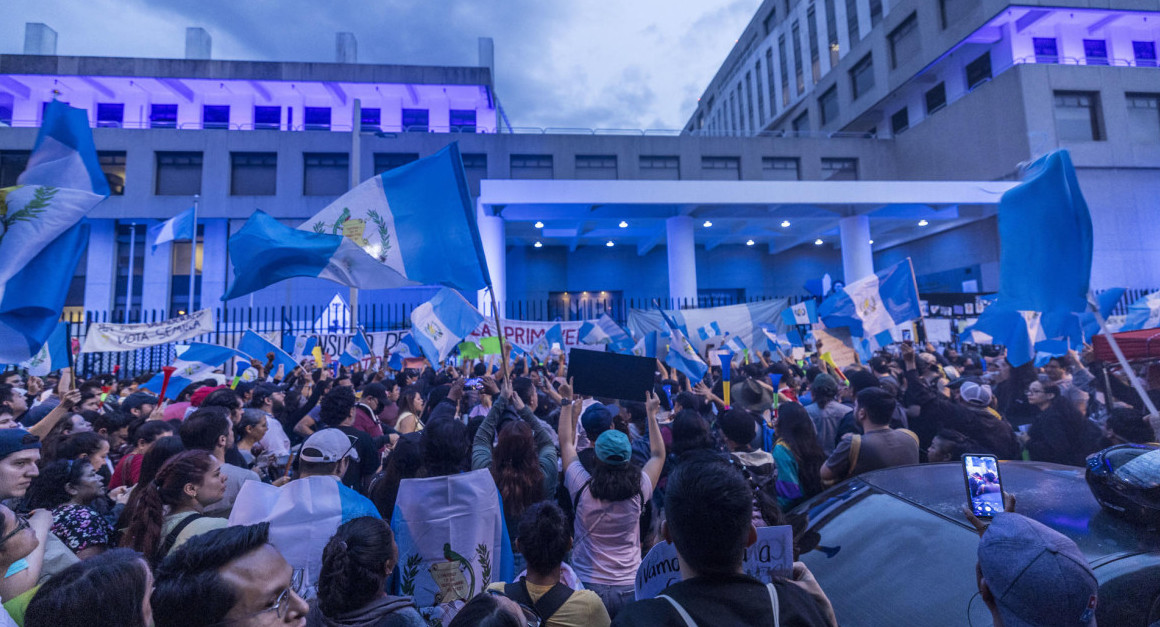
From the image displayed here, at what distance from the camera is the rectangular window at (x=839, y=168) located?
34.0 m

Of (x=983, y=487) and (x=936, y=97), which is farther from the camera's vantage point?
(x=936, y=97)

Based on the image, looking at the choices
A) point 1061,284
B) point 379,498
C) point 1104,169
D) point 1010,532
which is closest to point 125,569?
point 379,498

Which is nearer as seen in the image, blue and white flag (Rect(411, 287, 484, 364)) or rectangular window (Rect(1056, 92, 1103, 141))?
blue and white flag (Rect(411, 287, 484, 364))

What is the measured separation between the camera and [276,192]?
30.0m

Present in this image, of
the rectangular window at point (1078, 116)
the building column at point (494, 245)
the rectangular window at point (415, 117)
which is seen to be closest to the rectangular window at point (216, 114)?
the rectangular window at point (415, 117)

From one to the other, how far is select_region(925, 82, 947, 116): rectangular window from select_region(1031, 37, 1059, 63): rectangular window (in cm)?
402

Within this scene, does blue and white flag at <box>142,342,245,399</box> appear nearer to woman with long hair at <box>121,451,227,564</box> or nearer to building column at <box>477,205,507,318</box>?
woman with long hair at <box>121,451,227,564</box>

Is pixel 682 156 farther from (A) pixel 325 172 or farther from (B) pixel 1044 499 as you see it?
(B) pixel 1044 499

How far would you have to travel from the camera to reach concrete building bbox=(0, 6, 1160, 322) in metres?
24.8

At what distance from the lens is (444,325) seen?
33.2 ft

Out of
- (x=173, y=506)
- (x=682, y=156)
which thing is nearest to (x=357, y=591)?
(x=173, y=506)

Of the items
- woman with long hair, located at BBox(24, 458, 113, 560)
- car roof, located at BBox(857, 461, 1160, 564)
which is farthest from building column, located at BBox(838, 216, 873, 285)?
woman with long hair, located at BBox(24, 458, 113, 560)

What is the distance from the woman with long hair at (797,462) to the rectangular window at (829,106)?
3905 cm

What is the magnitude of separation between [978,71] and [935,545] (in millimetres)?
34232
